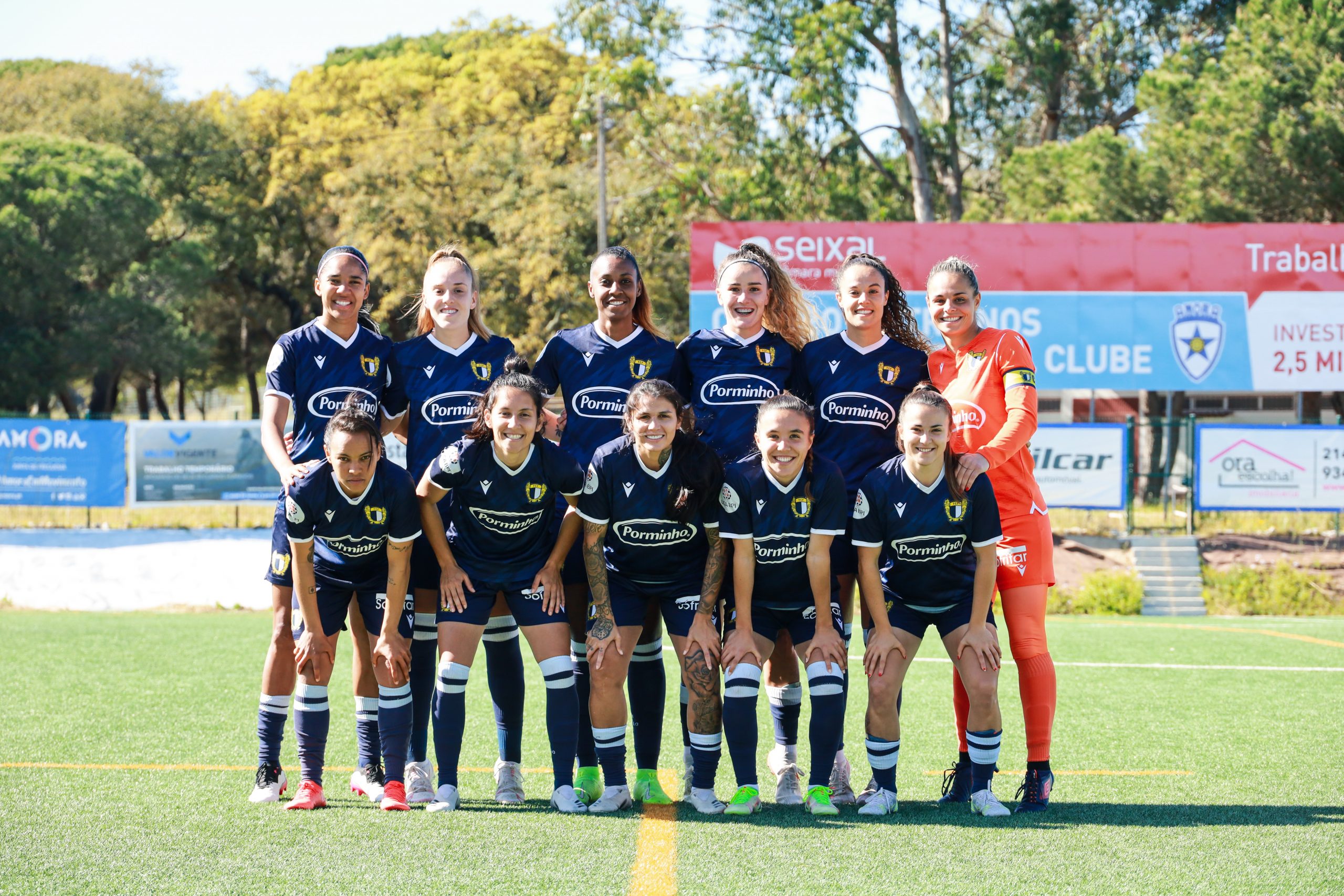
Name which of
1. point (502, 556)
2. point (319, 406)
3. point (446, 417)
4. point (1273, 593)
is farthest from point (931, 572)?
point (1273, 593)

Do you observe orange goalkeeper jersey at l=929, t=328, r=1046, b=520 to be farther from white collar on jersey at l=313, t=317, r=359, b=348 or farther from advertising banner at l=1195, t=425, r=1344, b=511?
advertising banner at l=1195, t=425, r=1344, b=511

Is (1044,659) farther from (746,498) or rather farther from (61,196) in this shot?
(61,196)

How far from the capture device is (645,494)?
3.94 m

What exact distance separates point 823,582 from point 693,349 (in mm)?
953

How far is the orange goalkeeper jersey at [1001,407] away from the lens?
412cm

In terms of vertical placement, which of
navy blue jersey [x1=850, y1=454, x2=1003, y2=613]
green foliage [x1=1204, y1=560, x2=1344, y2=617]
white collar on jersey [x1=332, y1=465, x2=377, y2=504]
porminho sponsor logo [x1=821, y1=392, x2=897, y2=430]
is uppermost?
porminho sponsor logo [x1=821, y1=392, x2=897, y2=430]

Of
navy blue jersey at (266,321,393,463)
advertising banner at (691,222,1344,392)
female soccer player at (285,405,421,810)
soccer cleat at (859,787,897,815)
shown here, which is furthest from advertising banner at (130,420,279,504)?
soccer cleat at (859,787,897,815)

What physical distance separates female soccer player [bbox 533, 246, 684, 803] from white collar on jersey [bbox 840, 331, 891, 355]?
0.59 metres

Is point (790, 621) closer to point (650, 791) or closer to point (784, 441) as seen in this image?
point (784, 441)

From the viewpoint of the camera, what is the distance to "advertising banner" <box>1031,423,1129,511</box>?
11.2 meters

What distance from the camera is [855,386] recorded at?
13.6 feet

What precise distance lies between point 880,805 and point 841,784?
238 mm

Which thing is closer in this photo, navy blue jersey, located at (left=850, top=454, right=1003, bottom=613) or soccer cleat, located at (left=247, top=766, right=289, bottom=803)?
navy blue jersey, located at (left=850, top=454, right=1003, bottom=613)

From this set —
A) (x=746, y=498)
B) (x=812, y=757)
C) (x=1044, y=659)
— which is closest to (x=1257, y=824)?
(x=1044, y=659)
